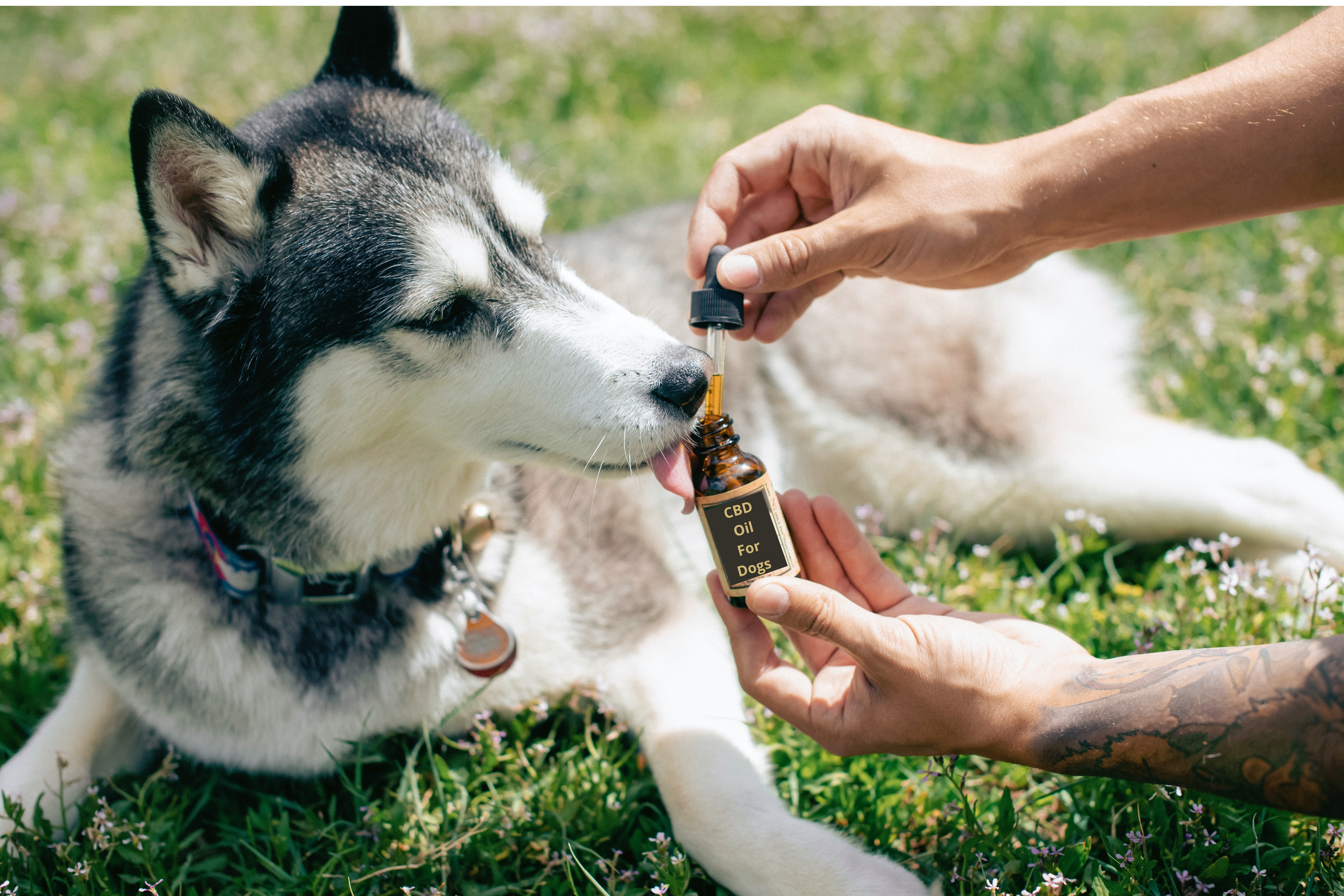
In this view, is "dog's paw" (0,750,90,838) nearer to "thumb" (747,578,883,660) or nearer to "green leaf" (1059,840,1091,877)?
"thumb" (747,578,883,660)

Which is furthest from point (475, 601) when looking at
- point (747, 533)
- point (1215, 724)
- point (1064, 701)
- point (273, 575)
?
point (1215, 724)

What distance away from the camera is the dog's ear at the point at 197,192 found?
68.9 inches

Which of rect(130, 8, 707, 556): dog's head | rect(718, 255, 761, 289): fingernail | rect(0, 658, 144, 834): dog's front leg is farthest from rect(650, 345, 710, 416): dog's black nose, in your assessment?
rect(0, 658, 144, 834): dog's front leg

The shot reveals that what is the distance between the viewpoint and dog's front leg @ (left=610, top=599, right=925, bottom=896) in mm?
1905

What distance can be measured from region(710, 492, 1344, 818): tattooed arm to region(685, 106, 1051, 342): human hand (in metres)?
0.79

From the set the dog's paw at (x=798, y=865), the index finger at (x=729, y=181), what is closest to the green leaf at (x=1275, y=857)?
the dog's paw at (x=798, y=865)

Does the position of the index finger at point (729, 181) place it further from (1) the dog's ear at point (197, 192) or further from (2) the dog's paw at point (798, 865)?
(2) the dog's paw at point (798, 865)

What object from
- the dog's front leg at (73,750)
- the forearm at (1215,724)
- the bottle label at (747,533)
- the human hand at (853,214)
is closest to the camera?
the forearm at (1215,724)

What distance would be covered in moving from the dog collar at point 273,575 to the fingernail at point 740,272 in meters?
1.08

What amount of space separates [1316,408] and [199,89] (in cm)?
711

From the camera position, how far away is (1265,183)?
2109 millimetres

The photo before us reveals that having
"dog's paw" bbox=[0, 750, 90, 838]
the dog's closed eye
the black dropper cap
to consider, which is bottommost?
"dog's paw" bbox=[0, 750, 90, 838]

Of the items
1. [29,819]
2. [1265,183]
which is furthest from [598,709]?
[1265,183]

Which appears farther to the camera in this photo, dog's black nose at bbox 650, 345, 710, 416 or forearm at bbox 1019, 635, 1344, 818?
dog's black nose at bbox 650, 345, 710, 416
